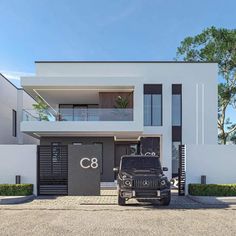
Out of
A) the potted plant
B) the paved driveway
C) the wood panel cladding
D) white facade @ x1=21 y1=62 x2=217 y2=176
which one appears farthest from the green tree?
the paved driveway

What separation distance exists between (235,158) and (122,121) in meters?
7.23

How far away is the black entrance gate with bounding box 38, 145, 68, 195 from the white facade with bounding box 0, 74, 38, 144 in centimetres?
1196

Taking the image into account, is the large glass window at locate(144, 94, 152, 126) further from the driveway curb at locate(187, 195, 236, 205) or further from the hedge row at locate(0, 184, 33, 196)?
the hedge row at locate(0, 184, 33, 196)

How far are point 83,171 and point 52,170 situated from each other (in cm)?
145

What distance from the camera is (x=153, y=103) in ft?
82.2

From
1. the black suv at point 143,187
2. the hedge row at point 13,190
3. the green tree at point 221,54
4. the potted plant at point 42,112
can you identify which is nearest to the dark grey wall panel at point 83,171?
the hedge row at point 13,190

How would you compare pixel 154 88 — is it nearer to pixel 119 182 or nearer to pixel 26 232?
pixel 119 182

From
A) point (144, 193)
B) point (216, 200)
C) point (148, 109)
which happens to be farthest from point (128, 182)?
point (148, 109)

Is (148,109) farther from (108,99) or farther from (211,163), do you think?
(211,163)

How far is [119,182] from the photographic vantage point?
13.6 meters

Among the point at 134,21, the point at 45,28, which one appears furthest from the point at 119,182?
the point at 134,21

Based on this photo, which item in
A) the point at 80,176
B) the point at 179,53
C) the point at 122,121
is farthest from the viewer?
the point at 179,53

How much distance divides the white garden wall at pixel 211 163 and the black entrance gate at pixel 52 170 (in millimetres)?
5735

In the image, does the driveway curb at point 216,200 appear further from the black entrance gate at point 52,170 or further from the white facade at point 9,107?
the white facade at point 9,107
